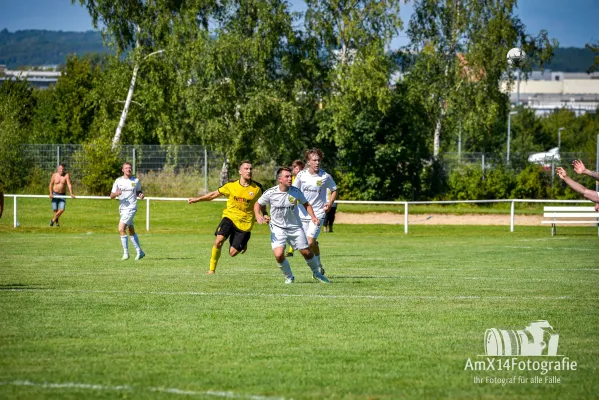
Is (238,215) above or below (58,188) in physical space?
above

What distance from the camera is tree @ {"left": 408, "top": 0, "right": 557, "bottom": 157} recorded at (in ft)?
174

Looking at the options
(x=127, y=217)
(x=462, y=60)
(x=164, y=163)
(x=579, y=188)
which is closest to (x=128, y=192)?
(x=127, y=217)

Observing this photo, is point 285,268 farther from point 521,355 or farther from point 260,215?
point 521,355

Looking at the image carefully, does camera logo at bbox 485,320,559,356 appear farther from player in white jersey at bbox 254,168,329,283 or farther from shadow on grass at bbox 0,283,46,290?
shadow on grass at bbox 0,283,46,290

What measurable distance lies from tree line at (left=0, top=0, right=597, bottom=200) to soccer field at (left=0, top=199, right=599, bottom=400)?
26.3 meters

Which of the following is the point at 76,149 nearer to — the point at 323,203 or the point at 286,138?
the point at 286,138


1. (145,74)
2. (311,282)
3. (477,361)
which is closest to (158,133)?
(145,74)

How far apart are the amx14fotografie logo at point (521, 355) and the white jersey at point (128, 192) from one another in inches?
528

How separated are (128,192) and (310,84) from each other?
29.3 meters

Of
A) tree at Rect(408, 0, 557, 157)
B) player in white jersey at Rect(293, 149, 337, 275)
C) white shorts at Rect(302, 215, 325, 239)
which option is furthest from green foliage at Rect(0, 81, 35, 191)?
white shorts at Rect(302, 215, 325, 239)

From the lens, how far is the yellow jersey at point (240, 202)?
17203mm

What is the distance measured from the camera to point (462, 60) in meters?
53.7

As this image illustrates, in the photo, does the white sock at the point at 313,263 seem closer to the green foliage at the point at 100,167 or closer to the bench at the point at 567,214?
the bench at the point at 567,214

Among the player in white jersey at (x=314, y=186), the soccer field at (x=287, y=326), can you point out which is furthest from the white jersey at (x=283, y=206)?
the player in white jersey at (x=314, y=186)
